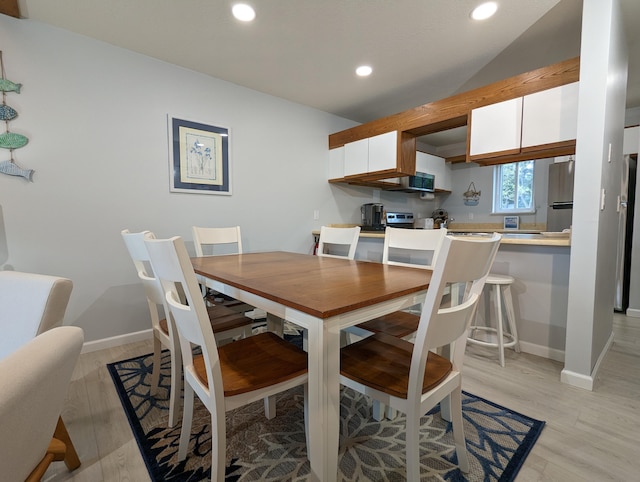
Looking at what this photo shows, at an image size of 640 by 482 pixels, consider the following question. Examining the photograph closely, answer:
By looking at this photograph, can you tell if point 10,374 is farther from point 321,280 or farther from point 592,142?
point 592,142

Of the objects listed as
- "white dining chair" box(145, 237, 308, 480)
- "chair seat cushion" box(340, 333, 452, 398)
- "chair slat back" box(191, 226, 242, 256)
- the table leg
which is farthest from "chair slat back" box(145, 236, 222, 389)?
"chair slat back" box(191, 226, 242, 256)

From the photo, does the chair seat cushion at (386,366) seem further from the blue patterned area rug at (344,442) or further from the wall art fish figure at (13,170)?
the wall art fish figure at (13,170)

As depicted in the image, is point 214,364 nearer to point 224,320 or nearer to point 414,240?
point 224,320

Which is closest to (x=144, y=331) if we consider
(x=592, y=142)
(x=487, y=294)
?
(x=487, y=294)

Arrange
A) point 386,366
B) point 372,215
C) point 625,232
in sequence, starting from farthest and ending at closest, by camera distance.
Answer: point 372,215 < point 625,232 < point 386,366

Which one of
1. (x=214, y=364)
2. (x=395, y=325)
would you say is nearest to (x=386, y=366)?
(x=395, y=325)

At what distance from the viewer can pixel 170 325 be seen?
134 cm

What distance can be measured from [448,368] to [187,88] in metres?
2.96

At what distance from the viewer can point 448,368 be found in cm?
110

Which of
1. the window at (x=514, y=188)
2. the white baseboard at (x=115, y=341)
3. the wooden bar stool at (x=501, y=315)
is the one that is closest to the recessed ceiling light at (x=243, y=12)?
the wooden bar stool at (x=501, y=315)

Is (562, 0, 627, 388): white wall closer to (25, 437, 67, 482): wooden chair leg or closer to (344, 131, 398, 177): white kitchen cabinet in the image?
(344, 131, 398, 177): white kitchen cabinet

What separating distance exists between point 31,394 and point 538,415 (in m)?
2.01

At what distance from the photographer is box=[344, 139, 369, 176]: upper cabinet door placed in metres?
3.46

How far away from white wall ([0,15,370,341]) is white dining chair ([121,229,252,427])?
3.31 feet
